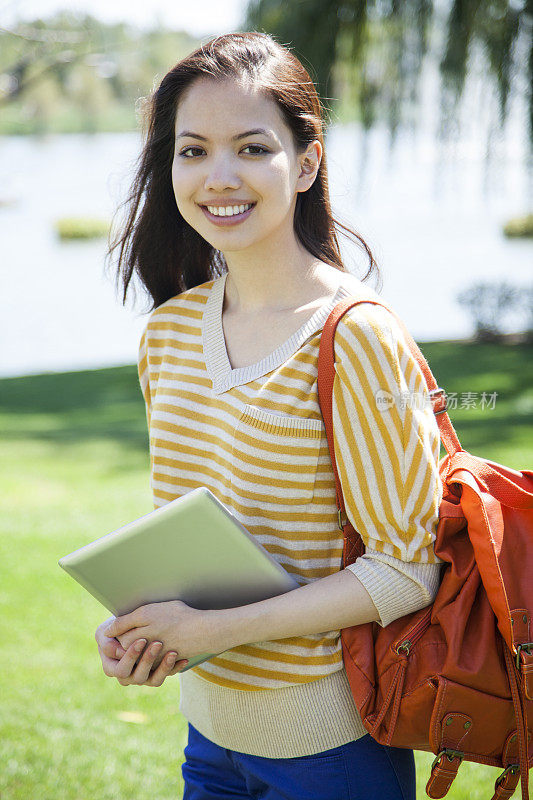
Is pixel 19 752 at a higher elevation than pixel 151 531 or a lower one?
lower

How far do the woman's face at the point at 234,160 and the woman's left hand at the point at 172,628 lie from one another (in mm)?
516

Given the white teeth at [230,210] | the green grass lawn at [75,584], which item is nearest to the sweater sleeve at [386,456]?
the white teeth at [230,210]

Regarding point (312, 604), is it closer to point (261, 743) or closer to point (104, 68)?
point (261, 743)

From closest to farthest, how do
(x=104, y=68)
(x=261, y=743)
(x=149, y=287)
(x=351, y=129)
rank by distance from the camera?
(x=261, y=743) → (x=149, y=287) → (x=351, y=129) → (x=104, y=68)

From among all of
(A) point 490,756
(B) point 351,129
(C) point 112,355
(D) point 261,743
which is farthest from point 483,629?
(C) point 112,355

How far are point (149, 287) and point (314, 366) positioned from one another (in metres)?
0.50

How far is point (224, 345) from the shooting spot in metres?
1.29

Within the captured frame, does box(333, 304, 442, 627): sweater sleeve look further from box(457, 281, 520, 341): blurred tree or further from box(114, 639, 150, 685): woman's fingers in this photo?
box(457, 281, 520, 341): blurred tree

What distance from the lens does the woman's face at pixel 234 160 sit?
3.90 ft

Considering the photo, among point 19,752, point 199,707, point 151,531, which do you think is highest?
point 151,531

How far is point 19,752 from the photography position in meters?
2.32

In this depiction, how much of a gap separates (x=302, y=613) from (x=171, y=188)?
75 cm

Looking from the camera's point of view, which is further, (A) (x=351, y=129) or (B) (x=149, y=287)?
(A) (x=351, y=129)

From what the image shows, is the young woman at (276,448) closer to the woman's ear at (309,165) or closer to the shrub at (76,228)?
the woman's ear at (309,165)
